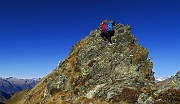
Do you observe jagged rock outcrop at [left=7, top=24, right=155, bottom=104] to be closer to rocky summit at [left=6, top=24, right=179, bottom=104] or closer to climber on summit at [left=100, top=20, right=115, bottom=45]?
rocky summit at [left=6, top=24, right=179, bottom=104]

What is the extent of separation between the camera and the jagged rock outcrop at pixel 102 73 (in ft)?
103

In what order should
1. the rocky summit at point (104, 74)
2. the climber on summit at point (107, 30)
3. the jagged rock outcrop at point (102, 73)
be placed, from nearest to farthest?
the rocky summit at point (104, 74)
the jagged rock outcrop at point (102, 73)
the climber on summit at point (107, 30)

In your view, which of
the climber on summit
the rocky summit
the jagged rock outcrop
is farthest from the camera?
the climber on summit

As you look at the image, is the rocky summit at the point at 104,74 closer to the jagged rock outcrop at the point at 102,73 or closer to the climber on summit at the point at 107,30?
the jagged rock outcrop at the point at 102,73

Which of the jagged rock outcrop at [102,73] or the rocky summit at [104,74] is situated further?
the jagged rock outcrop at [102,73]

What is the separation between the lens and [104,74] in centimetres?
3662

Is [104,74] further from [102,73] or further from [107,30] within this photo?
[107,30]

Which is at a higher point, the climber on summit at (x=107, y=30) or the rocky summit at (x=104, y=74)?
the climber on summit at (x=107, y=30)

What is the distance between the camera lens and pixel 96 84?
1387 inches

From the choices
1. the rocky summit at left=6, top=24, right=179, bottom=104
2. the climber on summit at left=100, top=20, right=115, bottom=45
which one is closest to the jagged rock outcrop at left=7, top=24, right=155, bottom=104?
the rocky summit at left=6, top=24, right=179, bottom=104

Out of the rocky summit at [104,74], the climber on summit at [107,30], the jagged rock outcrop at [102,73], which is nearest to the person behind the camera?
the rocky summit at [104,74]

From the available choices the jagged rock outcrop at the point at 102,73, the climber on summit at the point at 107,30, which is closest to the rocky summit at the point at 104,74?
the jagged rock outcrop at the point at 102,73

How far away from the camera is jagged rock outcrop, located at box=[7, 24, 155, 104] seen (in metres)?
31.3

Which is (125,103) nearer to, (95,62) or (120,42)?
(95,62)
